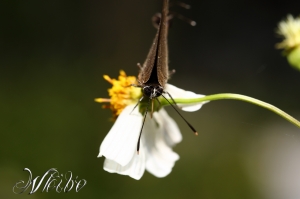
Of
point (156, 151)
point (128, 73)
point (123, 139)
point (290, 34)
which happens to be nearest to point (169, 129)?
point (156, 151)

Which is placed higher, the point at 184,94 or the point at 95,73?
the point at 95,73

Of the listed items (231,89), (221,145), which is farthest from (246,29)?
(221,145)

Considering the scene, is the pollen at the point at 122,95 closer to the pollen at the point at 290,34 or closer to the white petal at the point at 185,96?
the white petal at the point at 185,96

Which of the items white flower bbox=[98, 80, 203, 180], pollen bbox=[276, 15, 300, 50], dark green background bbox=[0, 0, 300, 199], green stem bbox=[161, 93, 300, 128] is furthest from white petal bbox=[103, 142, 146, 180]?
dark green background bbox=[0, 0, 300, 199]

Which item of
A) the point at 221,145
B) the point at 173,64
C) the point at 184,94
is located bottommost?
the point at 184,94

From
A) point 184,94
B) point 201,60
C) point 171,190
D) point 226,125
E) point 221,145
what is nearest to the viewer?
point 184,94

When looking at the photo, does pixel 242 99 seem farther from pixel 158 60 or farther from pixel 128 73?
pixel 128 73

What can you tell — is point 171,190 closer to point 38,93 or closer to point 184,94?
point 38,93
